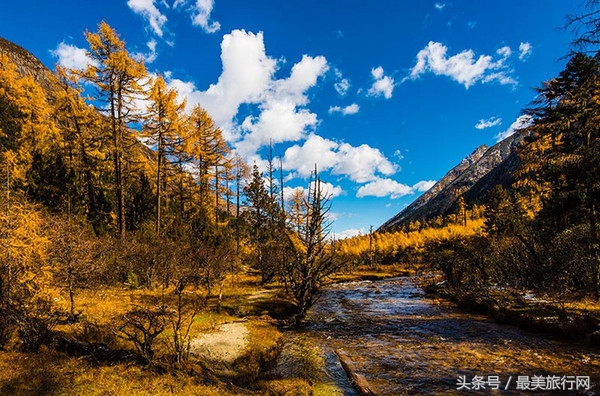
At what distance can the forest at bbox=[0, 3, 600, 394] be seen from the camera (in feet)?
30.6

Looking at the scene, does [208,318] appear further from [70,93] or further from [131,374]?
[70,93]

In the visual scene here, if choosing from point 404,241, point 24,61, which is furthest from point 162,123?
point 24,61

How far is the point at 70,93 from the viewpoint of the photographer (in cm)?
2380

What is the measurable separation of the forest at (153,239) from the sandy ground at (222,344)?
61 cm

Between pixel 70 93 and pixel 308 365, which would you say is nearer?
pixel 308 365

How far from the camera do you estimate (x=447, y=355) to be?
445 inches

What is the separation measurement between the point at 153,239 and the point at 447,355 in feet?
61.3

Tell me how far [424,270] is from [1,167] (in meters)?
53.8

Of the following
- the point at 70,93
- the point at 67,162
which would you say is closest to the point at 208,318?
the point at 67,162

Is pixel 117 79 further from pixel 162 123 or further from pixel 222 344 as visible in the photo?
pixel 222 344

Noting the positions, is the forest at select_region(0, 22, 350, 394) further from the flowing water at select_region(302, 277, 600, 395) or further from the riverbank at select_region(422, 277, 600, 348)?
the riverbank at select_region(422, 277, 600, 348)

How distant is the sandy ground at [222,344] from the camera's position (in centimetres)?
1091

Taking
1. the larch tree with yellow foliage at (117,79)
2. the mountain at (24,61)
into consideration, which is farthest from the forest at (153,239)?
the mountain at (24,61)

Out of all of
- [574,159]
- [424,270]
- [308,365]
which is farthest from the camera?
[424,270]
